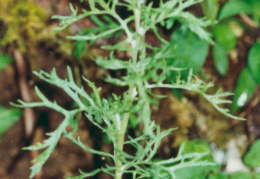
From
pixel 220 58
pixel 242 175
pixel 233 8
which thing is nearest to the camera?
pixel 242 175

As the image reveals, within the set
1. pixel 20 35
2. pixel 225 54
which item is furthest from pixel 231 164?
pixel 20 35

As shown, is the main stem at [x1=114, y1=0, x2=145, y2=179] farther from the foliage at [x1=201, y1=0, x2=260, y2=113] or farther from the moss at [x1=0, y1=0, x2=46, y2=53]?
the foliage at [x1=201, y1=0, x2=260, y2=113]

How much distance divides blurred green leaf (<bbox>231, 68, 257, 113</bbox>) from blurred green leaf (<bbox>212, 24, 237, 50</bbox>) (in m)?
0.22

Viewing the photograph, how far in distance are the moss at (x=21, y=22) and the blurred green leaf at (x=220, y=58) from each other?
1.11 meters

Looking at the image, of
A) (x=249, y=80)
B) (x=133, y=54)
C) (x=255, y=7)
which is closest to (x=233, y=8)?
(x=255, y=7)

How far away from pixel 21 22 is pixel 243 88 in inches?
57.6

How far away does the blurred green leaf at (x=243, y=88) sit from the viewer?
7.93ft

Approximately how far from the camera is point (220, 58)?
2.41 m

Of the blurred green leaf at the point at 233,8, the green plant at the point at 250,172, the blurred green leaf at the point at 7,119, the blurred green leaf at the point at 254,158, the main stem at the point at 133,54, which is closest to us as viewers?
the main stem at the point at 133,54

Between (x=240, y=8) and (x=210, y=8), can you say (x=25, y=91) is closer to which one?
(x=210, y=8)

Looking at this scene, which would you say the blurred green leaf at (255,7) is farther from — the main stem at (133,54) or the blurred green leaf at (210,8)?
the main stem at (133,54)

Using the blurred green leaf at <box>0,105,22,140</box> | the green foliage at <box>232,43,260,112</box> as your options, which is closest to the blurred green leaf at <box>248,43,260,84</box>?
the green foliage at <box>232,43,260,112</box>

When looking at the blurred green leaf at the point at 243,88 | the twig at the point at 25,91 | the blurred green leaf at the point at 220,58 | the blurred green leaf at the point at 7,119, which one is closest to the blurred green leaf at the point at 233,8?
the blurred green leaf at the point at 220,58

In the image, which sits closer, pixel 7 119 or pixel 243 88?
pixel 7 119
